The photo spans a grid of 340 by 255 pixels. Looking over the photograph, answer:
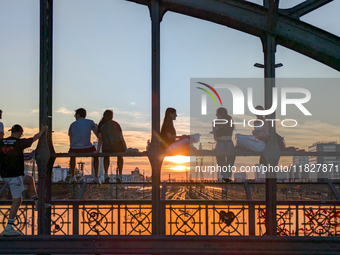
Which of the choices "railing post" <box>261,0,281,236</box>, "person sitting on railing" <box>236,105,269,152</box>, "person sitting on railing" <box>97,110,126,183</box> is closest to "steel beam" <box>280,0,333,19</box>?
"railing post" <box>261,0,281,236</box>

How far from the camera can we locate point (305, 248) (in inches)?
205

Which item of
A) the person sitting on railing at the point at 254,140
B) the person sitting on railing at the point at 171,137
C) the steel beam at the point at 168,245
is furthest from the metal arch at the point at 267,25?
the steel beam at the point at 168,245

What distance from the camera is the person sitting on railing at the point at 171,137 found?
6.79 meters

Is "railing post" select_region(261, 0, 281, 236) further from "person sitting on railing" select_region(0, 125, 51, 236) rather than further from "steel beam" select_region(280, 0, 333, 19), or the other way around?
"person sitting on railing" select_region(0, 125, 51, 236)

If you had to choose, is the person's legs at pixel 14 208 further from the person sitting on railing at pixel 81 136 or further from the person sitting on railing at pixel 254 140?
the person sitting on railing at pixel 254 140

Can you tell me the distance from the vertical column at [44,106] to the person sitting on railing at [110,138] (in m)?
1.45

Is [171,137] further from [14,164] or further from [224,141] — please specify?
[14,164]

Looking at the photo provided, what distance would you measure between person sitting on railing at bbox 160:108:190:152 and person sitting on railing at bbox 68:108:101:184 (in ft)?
4.86

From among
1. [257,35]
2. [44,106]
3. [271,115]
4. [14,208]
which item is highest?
[257,35]

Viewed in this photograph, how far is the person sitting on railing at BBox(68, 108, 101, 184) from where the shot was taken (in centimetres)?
749

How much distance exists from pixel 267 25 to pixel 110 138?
3538 mm

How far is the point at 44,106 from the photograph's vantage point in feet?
19.8

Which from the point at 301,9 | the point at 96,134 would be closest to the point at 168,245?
the point at 96,134

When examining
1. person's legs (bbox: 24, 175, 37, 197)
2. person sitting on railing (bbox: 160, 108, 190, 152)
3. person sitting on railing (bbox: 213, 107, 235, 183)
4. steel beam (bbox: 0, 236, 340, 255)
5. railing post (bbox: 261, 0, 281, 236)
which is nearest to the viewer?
steel beam (bbox: 0, 236, 340, 255)
